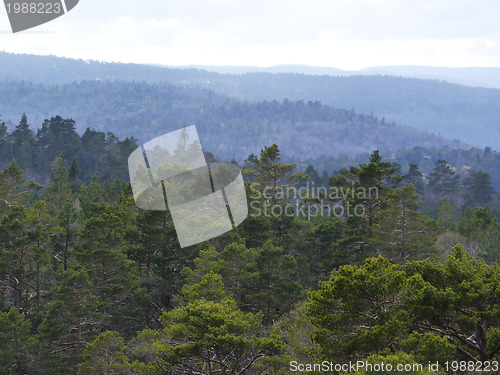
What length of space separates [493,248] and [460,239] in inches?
342

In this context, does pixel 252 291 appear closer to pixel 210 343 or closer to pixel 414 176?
pixel 210 343

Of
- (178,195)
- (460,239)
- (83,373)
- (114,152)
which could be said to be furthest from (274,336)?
(114,152)

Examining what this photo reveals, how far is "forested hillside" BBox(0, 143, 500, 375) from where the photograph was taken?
14414 millimetres

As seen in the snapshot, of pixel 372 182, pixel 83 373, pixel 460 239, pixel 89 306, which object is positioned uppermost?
pixel 372 182

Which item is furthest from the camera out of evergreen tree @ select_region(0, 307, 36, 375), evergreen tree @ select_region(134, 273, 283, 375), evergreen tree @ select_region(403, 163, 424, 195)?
evergreen tree @ select_region(403, 163, 424, 195)

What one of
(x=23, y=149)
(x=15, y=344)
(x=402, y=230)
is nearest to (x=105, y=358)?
(x=15, y=344)

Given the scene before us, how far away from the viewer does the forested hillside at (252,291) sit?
14414 mm

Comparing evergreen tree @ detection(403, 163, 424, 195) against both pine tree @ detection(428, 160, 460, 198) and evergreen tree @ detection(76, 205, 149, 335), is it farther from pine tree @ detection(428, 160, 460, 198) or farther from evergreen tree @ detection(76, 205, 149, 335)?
evergreen tree @ detection(76, 205, 149, 335)

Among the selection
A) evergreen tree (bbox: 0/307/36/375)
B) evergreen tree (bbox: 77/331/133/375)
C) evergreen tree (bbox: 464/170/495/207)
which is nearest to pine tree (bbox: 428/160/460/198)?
evergreen tree (bbox: 464/170/495/207)

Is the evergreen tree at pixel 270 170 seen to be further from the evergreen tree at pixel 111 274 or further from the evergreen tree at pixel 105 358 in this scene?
the evergreen tree at pixel 105 358

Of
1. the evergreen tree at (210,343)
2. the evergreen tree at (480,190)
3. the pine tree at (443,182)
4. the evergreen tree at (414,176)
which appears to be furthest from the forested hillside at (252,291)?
the pine tree at (443,182)

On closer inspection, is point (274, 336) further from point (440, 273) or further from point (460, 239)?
point (460, 239)

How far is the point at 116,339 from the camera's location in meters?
22.1

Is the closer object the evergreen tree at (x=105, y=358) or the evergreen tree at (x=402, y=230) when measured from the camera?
the evergreen tree at (x=105, y=358)
